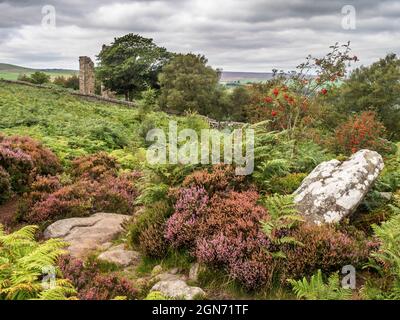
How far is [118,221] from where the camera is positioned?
803 cm

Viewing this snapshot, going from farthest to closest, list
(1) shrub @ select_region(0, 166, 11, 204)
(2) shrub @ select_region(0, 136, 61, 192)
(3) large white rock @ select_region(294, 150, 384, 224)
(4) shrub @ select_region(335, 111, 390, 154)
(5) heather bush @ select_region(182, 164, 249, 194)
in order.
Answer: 1. (4) shrub @ select_region(335, 111, 390, 154)
2. (2) shrub @ select_region(0, 136, 61, 192)
3. (1) shrub @ select_region(0, 166, 11, 204)
4. (5) heather bush @ select_region(182, 164, 249, 194)
5. (3) large white rock @ select_region(294, 150, 384, 224)

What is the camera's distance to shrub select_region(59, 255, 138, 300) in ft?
16.5

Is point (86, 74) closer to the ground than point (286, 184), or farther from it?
farther from it

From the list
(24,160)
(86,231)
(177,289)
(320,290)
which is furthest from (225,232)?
(24,160)

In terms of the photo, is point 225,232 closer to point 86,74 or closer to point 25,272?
point 25,272

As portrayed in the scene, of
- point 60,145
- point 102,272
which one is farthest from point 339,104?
point 102,272

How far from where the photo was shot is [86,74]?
46812 millimetres

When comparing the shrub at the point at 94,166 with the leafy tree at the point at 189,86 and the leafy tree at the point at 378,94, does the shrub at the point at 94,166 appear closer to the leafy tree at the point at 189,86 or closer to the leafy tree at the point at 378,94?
the leafy tree at the point at 189,86

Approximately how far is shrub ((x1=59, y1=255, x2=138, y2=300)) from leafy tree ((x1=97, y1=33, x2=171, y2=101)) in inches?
1690

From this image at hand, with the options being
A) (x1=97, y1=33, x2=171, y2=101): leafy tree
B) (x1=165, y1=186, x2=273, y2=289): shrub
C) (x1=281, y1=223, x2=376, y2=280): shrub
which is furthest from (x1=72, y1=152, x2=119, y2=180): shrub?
(x1=97, y1=33, x2=171, y2=101): leafy tree

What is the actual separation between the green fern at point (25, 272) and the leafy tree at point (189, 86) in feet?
103

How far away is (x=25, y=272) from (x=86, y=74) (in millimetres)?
45037

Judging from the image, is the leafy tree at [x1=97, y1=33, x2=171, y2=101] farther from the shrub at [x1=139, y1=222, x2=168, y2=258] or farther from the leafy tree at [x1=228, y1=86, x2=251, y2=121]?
the shrub at [x1=139, y1=222, x2=168, y2=258]
